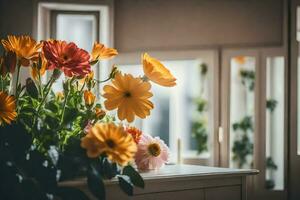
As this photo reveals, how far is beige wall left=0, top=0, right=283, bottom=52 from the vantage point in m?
3.88

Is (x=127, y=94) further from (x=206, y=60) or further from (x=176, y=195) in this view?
(x=206, y=60)

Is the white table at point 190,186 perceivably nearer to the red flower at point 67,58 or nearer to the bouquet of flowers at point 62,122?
the bouquet of flowers at point 62,122

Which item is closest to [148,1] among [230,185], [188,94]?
[188,94]

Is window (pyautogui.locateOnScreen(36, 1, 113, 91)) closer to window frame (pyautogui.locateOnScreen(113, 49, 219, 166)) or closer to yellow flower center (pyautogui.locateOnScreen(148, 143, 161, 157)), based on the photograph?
window frame (pyautogui.locateOnScreen(113, 49, 219, 166))

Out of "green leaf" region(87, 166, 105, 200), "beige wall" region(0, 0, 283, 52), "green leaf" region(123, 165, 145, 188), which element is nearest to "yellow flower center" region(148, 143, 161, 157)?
"green leaf" region(123, 165, 145, 188)

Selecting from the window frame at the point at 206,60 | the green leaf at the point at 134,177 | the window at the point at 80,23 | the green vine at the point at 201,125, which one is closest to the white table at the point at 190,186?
the green leaf at the point at 134,177

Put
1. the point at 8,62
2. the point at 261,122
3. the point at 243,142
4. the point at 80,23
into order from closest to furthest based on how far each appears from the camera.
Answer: the point at 8,62 → the point at 261,122 → the point at 80,23 → the point at 243,142

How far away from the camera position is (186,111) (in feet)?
17.7

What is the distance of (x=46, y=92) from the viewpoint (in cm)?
92

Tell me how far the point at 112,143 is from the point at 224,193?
24.3 inches

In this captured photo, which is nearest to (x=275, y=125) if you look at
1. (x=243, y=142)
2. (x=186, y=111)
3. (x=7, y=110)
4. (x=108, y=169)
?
(x=243, y=142)

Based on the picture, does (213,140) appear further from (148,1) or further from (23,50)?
(23,50)

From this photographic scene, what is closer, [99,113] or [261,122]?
[99,113]

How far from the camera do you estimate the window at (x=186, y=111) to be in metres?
3.93
